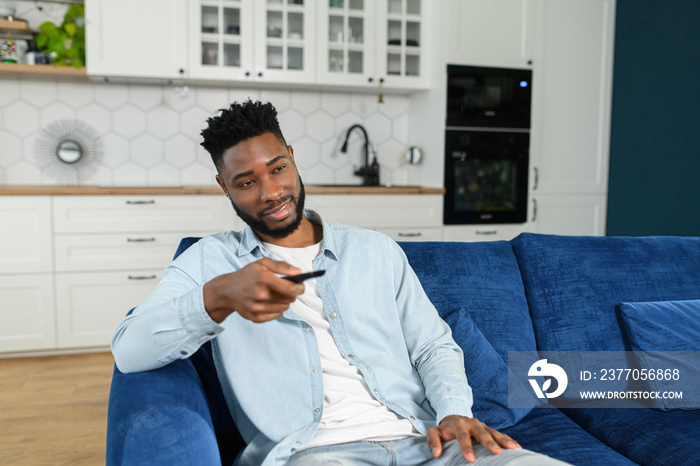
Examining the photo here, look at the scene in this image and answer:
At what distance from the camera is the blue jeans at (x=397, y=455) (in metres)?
1.03

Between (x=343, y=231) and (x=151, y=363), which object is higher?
(x=343, y=231)

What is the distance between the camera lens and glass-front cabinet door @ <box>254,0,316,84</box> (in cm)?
353

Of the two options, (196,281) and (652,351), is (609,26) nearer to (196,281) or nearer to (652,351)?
(652,351)

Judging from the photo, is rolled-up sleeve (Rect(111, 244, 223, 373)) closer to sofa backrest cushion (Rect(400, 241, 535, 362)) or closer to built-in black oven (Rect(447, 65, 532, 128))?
sofa backrest cushion (Rect(400, 241, 535, 362))

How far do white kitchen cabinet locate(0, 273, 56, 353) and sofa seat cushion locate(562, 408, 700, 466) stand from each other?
2.73 m

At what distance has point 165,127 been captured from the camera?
3748 mm

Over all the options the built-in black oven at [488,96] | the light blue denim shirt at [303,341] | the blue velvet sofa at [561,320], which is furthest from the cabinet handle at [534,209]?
the light blue denim shirt at [303,341]

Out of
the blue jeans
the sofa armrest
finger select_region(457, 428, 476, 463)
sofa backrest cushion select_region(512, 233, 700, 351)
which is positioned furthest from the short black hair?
sofa backrest cushion select_region(512, 233, 700, 351)

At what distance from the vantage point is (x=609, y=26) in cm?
393

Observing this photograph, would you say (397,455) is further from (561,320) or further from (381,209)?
(381,209)

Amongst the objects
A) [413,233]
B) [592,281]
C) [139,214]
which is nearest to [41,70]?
[139,214]

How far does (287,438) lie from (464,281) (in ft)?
2.37

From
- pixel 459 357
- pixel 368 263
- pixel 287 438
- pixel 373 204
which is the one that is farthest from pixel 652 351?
pixel 373 204

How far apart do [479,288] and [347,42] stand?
97.5 inches
